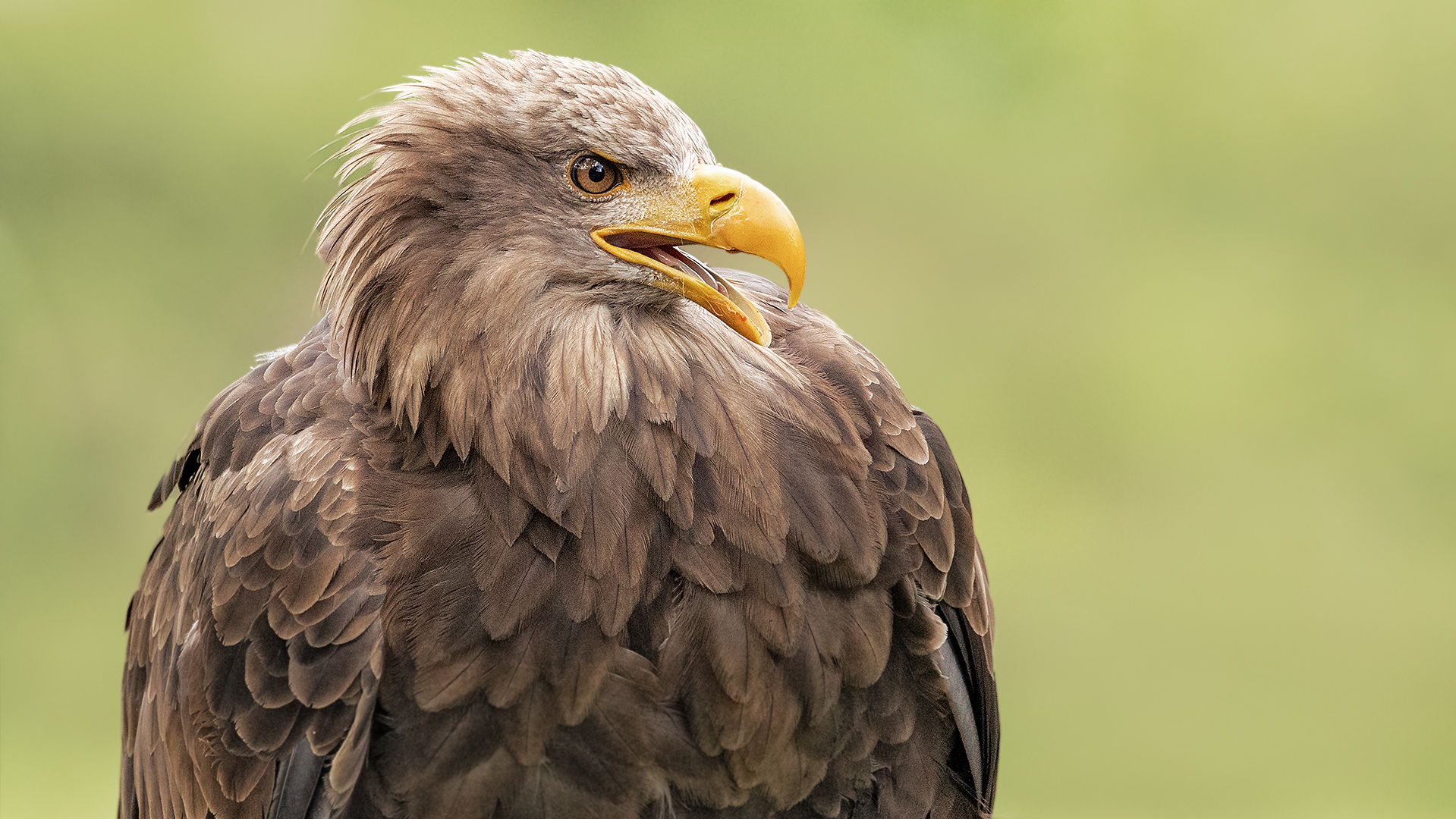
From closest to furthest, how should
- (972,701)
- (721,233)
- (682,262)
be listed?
(721,233) < (682,262) < (972,701)

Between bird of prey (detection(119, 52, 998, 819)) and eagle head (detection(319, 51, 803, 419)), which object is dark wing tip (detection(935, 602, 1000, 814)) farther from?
eagle head (detection(319, 51, 803, 419))

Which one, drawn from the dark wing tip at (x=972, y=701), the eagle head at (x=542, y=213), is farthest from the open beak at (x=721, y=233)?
the dark wing tip at (x=972, y=701)

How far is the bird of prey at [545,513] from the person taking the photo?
2.18 m

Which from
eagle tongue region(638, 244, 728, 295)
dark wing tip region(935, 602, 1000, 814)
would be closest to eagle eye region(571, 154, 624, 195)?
eagle tongue region(638, 244, 728, 295)

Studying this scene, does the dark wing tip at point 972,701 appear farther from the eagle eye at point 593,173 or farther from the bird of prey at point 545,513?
the eagle eye at point 593,173

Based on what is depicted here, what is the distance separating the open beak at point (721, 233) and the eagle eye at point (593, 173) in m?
0.07

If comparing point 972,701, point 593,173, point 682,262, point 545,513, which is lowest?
point 972,701

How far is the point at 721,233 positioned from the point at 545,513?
552 millimetres

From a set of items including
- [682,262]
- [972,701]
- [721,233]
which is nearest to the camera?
[721,233]

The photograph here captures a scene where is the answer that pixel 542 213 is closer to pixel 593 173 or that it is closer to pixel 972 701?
pixel 593 173

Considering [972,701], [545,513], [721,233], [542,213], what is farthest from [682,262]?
[972,701]

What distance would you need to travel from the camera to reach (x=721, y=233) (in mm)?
2150

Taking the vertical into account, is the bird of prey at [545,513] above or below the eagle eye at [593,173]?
below

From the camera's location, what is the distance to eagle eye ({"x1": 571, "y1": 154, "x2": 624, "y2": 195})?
2.18m
